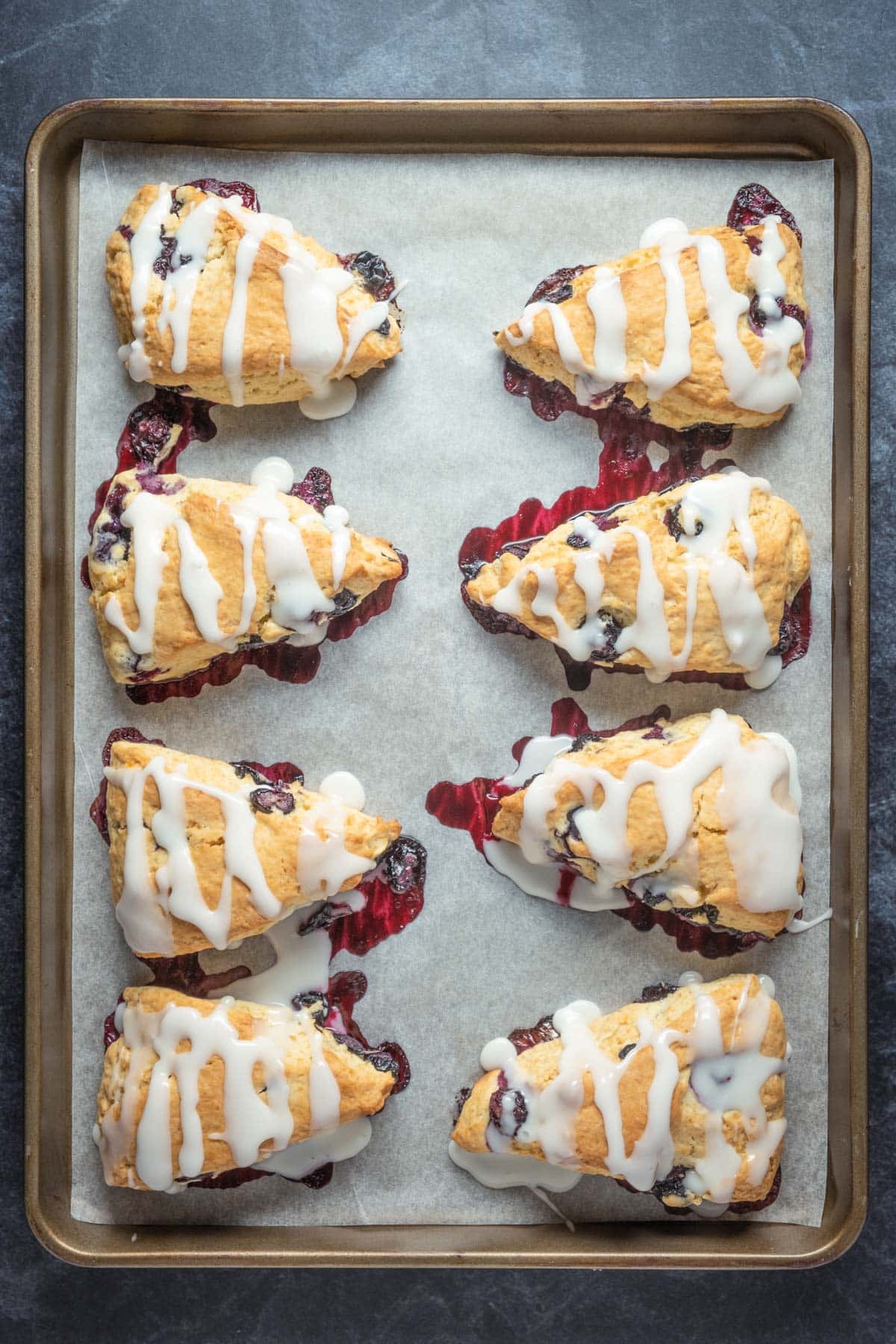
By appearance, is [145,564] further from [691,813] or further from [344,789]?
[691,813]

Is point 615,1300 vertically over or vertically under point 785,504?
under

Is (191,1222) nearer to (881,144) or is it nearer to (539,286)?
(539,286)

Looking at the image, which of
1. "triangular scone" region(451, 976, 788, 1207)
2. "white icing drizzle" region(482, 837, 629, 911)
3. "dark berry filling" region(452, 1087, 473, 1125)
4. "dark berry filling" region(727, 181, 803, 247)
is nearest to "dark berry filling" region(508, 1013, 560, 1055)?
"triangular scone" region(451, 976, 788, 1207)

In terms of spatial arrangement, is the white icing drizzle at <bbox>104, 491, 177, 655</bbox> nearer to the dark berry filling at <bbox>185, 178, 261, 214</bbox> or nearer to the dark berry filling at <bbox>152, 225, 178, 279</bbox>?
the dark berry filling at <bbox>152, 225, 178, 279</bbox>

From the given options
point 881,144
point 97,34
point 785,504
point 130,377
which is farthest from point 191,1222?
point 881,144

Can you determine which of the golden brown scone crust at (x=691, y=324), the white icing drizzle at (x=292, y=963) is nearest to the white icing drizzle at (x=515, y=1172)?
the white icing drizzle at (x=292, y=963)

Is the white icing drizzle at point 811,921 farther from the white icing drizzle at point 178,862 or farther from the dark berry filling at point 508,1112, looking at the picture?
the white icing drizzle at point 178,862

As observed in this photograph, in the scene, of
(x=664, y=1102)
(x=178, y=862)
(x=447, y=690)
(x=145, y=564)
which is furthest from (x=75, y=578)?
(x=664, y=1102)

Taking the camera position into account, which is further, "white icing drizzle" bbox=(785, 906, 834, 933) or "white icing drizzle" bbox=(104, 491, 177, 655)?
"white icing drizzle" bbox=(785, 906, 834, 933)
